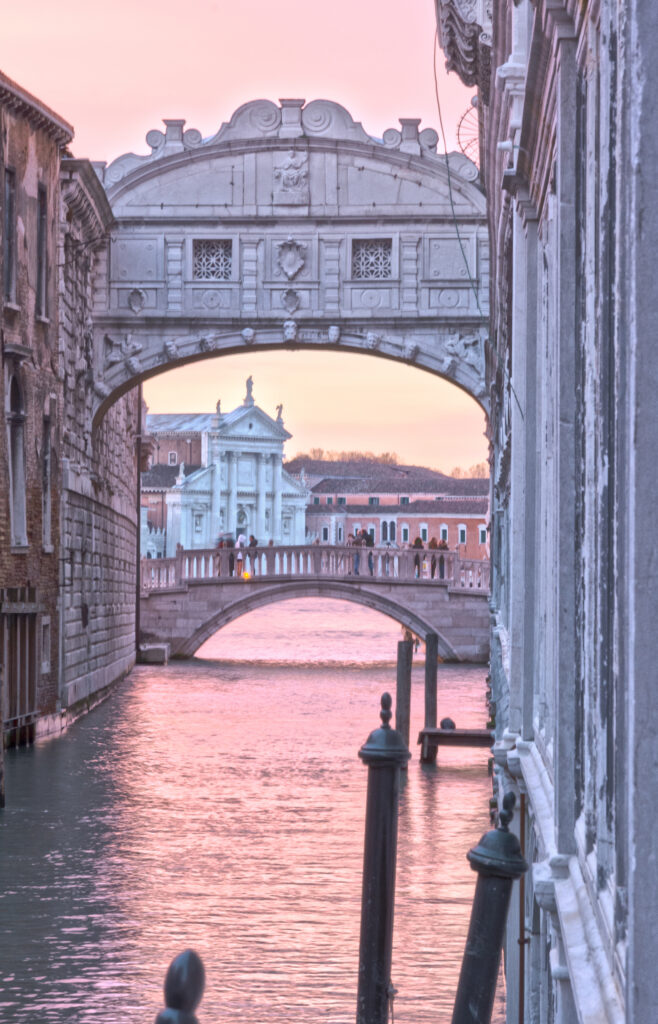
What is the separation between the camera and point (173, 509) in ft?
243

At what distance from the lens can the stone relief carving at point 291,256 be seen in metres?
19.0

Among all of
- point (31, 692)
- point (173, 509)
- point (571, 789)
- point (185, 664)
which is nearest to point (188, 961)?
point (571, 789)

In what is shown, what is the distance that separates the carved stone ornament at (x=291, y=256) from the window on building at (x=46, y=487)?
4.38 metres

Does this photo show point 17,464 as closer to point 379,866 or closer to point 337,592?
point 379,866

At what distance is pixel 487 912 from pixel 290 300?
1645cm

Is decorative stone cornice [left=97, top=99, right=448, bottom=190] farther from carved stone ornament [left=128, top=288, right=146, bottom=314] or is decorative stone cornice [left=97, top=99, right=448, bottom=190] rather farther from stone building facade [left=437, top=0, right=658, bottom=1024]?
stone building facade [left=437, top=0, right=658, bottom=1024]

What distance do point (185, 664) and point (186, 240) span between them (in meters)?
10.7

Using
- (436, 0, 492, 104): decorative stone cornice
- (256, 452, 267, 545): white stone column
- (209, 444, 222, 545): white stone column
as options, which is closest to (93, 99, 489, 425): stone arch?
(436, 0, 492, 104): decorative stone cornice

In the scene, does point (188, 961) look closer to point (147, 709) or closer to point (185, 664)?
point (147, 709)

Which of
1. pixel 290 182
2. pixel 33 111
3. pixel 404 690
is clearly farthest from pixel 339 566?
pixel 33 111

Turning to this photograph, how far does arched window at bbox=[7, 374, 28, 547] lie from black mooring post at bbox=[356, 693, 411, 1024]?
10181 millimetres

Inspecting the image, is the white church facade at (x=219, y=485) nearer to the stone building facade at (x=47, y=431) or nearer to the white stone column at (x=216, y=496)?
the white stone column at (x=216, y=496)

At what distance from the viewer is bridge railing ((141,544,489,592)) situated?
2973cm

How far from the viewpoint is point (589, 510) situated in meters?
2.25
